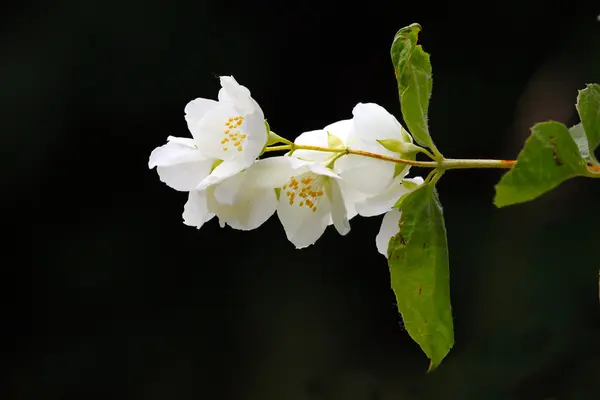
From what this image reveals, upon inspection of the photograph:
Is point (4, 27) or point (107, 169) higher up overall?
point (4, 27)

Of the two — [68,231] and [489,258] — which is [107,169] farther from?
[489,258]

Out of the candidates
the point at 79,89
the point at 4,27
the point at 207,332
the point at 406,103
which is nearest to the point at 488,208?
the point at 207,332

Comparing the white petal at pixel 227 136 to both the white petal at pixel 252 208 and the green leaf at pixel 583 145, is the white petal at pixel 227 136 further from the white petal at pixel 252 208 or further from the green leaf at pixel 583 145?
the green leaf at pixel 583 145

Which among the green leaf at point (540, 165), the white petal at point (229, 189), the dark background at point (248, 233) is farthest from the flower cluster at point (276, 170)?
the dark background at point (248, 233)

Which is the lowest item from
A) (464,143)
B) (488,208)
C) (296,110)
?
(488,208)

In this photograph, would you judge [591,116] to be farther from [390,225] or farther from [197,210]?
[197,210]

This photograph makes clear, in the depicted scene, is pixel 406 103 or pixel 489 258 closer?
pixel 406 103

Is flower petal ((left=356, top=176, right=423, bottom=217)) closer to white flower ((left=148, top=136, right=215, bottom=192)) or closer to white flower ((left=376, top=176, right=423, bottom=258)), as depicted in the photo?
white flower ((left=376, top=176, right=423, bottom=258))
